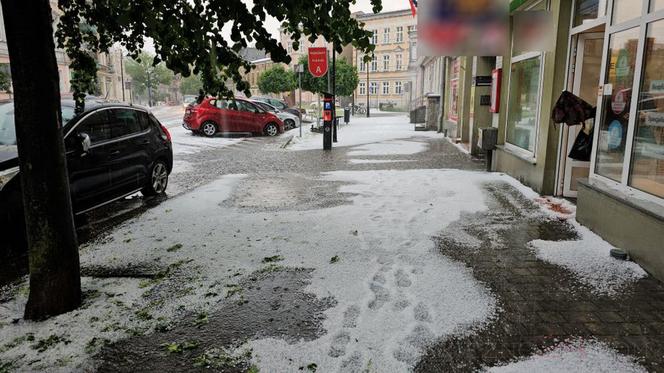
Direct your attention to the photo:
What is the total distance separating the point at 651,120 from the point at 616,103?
2.57ft

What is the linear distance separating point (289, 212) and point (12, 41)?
4187 mm

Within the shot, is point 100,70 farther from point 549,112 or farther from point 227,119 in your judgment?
point 549,112

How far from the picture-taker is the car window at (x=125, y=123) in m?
7.12

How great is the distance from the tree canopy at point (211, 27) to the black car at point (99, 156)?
1409mm

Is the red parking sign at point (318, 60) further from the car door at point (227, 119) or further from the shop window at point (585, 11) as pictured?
the shop window at point (585, 11)

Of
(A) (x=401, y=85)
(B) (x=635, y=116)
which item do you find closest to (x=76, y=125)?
(B) (x=635, y=116)

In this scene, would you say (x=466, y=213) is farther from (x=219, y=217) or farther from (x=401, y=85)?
(x=401, y=85)

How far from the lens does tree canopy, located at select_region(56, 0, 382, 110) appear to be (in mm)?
3514

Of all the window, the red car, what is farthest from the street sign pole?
the window

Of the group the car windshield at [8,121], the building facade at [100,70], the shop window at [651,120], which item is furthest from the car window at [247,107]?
the shop window at [651,120]

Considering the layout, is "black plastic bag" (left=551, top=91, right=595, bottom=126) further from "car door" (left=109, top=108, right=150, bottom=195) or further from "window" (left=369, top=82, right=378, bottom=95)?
"window" (left=369, top=82, right=378, bottom=95)

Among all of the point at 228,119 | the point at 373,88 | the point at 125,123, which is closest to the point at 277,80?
the point at 228,119

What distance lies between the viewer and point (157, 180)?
8453mm

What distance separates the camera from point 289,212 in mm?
6977
